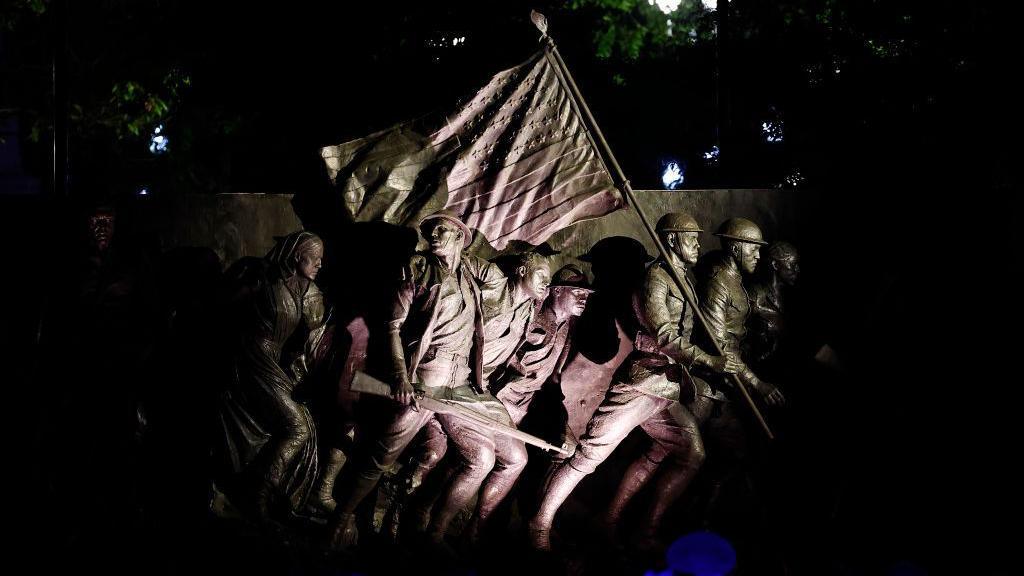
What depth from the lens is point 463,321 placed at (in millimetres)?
7984

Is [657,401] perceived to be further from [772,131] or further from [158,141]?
[158,141]

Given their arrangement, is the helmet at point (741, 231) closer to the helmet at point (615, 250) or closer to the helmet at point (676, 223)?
the helmet at point (676, 223)

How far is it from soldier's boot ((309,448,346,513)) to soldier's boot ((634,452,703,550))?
2.60m

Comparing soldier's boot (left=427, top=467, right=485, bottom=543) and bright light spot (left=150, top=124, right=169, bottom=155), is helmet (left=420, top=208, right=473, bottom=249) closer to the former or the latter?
soldier's boot (left=427, top=467, right=485, bottom=543)

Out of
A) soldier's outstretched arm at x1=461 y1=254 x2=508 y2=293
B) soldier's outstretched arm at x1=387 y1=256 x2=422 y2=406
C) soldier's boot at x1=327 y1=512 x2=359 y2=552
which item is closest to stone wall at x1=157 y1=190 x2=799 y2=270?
soldier's outstretched arm at x1=461 y1=254 x2=508 y2=293

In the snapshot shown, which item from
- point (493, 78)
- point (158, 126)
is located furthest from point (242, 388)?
point (158, 126)

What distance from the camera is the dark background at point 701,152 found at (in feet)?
28.7

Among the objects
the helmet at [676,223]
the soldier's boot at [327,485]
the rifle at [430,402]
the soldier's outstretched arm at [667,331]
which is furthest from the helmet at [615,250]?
the soldier's boot at [327,485]

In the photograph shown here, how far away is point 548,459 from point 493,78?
3.28m

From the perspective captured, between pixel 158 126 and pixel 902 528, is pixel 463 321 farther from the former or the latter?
pixel 158 126

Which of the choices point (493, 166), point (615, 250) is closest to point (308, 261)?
point (493, 166)

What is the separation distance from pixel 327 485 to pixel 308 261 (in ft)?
6.16

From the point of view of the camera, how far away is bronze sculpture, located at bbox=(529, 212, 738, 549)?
812 centimetres

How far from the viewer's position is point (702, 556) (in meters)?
7.39
